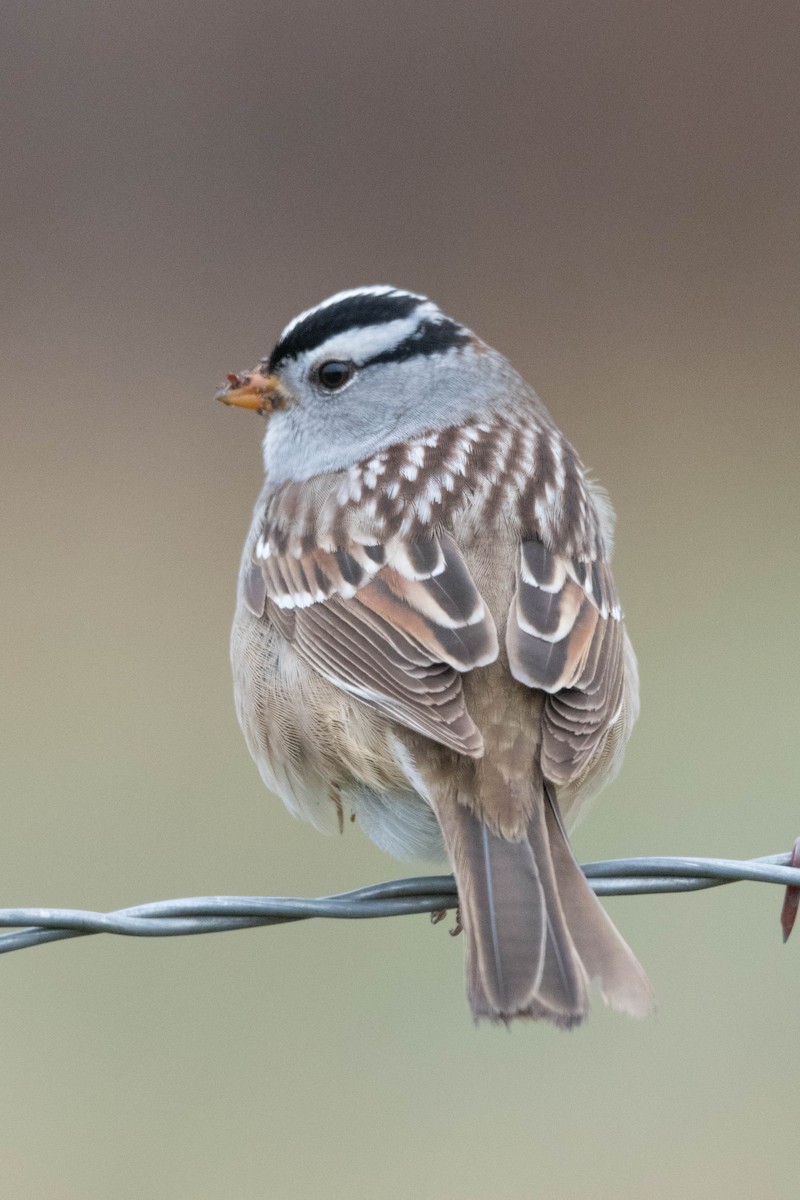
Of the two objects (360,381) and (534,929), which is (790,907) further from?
(360,381)

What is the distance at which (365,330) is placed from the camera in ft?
15.9

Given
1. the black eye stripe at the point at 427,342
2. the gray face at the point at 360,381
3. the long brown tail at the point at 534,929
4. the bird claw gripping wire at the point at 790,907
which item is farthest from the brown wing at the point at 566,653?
the black eye stripe at the point at 427,342

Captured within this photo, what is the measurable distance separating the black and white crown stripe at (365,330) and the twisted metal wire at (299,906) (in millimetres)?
1959

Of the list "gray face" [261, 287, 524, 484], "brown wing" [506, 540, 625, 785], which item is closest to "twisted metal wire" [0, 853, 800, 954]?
"brown wing" [506, 540, 625, 785]

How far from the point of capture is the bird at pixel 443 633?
335 cm

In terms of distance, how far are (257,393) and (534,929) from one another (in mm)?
2135

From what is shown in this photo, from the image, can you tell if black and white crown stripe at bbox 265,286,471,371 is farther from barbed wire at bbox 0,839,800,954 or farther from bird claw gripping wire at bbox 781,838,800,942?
bird claw gripping wire at bbox 781,838,800,942

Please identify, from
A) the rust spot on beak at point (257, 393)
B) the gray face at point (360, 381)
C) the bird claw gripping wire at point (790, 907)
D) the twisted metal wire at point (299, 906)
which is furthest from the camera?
the rust spot on beak at point (257, 393)

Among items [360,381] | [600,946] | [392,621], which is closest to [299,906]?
[600,946]

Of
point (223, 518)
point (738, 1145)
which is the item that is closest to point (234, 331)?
point (223, 518)

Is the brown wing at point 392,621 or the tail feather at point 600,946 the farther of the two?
the brown wing at point 392,621

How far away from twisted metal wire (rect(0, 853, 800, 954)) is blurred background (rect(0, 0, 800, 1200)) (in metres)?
2.94

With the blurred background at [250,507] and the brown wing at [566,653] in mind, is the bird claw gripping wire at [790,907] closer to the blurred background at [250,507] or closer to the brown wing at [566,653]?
the brown wing at [566,653]

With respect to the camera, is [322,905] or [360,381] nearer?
[322,905]
